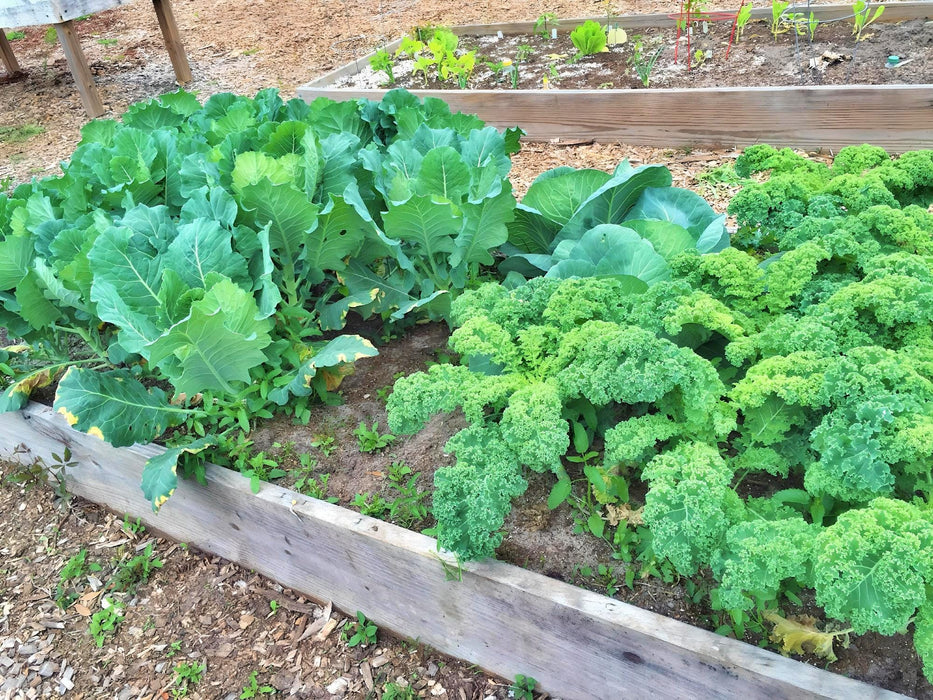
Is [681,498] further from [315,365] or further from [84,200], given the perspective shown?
[84,200]

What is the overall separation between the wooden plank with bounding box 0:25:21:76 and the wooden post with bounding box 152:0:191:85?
211cm

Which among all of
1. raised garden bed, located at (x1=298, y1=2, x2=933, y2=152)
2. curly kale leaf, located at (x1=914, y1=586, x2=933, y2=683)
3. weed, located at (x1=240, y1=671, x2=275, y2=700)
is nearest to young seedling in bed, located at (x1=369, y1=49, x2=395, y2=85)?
raised garden bed, located at (x1=298, y1=2, x2=933, y2=152)

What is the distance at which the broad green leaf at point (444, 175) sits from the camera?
2.03 m

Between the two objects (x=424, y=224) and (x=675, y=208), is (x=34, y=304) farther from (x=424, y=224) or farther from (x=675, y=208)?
(x=675, y=208)

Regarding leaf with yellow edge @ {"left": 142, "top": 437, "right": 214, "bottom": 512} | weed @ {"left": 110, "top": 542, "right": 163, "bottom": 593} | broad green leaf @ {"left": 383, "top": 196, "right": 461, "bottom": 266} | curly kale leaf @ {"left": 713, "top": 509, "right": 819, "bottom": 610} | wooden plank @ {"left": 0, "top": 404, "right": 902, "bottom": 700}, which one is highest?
broad green leaf @ {"left": 383, "top": 196, "right": 461, "bottom": 266}

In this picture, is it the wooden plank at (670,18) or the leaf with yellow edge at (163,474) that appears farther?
the wooden plank at (670,18)

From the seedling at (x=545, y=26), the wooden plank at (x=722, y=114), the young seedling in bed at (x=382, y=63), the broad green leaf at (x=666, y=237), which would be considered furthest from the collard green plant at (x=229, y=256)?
the seedling at (x=545, y=26)

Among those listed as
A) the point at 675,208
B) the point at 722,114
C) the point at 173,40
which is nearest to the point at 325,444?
→ the point at 675,208

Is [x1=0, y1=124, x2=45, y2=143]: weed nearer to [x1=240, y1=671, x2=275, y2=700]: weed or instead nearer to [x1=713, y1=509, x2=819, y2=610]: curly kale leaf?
[x1=240, y1=671, x2=275, y2=700]: weed

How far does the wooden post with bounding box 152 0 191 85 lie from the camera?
5.96 metres

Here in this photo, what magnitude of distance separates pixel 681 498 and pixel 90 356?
91.5 inches

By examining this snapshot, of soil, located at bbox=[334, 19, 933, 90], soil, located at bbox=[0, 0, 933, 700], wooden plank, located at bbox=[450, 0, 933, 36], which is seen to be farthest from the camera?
wooden plank, located at bbox=[450, 0, 933, 36]

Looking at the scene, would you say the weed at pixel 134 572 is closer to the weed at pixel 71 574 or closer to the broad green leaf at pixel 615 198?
the weed at pixel 71 574

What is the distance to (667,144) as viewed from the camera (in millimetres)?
3820
